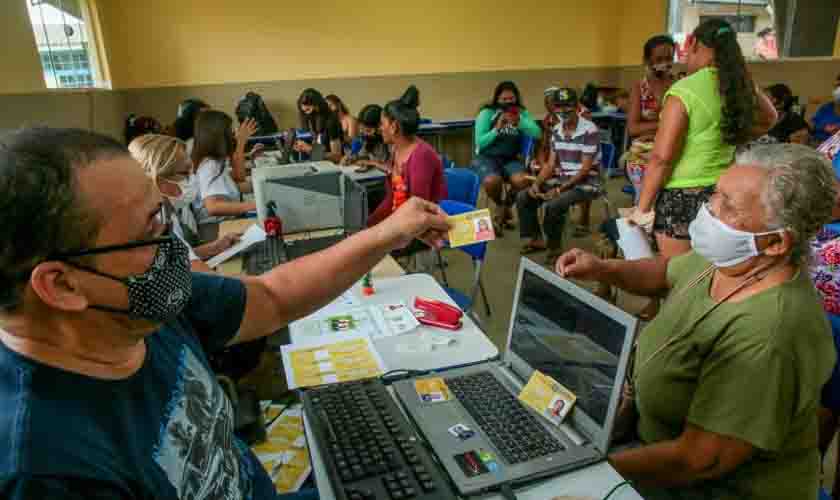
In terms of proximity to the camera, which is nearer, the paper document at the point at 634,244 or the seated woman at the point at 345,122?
the paper document at the point at 634,244

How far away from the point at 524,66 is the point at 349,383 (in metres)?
8.27

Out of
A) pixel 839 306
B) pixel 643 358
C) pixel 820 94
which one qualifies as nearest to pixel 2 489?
pixel 643 358

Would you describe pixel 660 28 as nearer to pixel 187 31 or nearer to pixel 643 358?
pixel 187 31

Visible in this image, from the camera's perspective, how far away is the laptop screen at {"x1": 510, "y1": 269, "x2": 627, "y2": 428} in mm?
979

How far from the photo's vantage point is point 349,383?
129cm

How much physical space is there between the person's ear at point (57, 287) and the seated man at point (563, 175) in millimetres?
3808

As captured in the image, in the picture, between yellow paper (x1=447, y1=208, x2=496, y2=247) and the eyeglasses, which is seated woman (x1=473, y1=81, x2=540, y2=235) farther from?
the eyeglasses

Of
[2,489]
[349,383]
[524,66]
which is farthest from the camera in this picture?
[524,66]

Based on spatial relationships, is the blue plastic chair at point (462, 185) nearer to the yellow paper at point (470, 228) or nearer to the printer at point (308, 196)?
the printer at point (308, 196)

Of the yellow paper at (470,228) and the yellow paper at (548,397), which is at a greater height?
the yellow paper at (470,228)

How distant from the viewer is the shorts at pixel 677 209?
2451 mm

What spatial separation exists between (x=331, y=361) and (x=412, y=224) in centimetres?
48

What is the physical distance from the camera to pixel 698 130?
2373 millimetres

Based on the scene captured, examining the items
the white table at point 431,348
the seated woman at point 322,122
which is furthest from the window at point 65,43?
the white table at point 431,348
